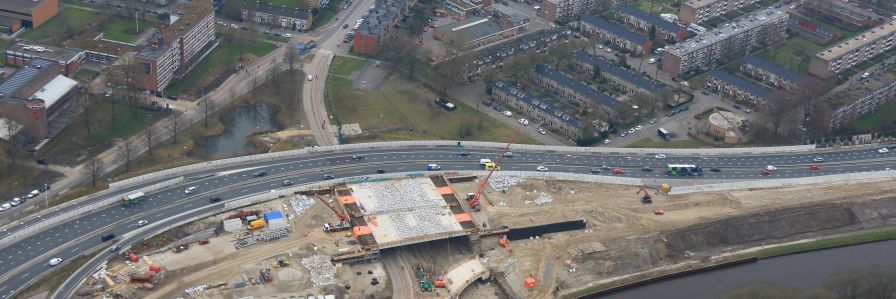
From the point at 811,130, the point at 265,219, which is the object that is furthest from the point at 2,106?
the point at 811,130

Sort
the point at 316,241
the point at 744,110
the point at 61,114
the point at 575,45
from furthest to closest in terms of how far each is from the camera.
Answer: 1. the point at 575,45
2. the point at 744,110
3. the point at 61,114
4. the point at 316,241

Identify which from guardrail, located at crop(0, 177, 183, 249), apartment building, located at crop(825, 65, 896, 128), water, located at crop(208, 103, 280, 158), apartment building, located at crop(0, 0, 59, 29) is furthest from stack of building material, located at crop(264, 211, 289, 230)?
apartment building, located at crop(825, 65, 896, 128)

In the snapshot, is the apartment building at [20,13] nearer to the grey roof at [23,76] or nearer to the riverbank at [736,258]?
the grey roof at [23,76]

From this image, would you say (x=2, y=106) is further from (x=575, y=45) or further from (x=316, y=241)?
(x=575, y=45)

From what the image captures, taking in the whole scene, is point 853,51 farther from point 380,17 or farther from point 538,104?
point 380,17

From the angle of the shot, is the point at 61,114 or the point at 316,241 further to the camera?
the point at 61,114

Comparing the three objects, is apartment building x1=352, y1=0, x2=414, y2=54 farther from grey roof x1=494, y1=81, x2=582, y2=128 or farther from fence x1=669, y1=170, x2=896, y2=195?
fence x1=669, y1=170, x2=896, y2=195
